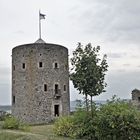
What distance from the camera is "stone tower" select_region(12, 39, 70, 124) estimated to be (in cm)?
3803

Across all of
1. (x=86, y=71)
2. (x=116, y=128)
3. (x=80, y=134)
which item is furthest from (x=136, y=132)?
(x=86, y=71)

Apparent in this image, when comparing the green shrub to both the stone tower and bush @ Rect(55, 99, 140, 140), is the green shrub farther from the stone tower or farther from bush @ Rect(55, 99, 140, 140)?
the stone tower

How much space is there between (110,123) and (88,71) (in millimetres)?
13915

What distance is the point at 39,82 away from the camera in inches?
1500

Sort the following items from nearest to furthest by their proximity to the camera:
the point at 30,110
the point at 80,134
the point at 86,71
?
the point at 80,134 → the point at 86,71 → the point at 30,110

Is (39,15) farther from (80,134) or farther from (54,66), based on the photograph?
(80,134)

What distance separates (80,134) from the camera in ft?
73.0

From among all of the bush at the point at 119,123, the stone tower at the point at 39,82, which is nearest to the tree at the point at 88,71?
the stone tower at the point at 39,82

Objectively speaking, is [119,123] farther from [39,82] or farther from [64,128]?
[39,82]

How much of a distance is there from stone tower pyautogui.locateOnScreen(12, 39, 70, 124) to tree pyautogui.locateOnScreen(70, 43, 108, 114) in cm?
432

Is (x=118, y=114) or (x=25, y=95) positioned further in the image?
(x=25, y=95)

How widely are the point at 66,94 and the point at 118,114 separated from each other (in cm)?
1989

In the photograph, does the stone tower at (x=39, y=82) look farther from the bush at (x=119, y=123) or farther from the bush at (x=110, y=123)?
the bush at (x=119, y=123)

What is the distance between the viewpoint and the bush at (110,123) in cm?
2059
